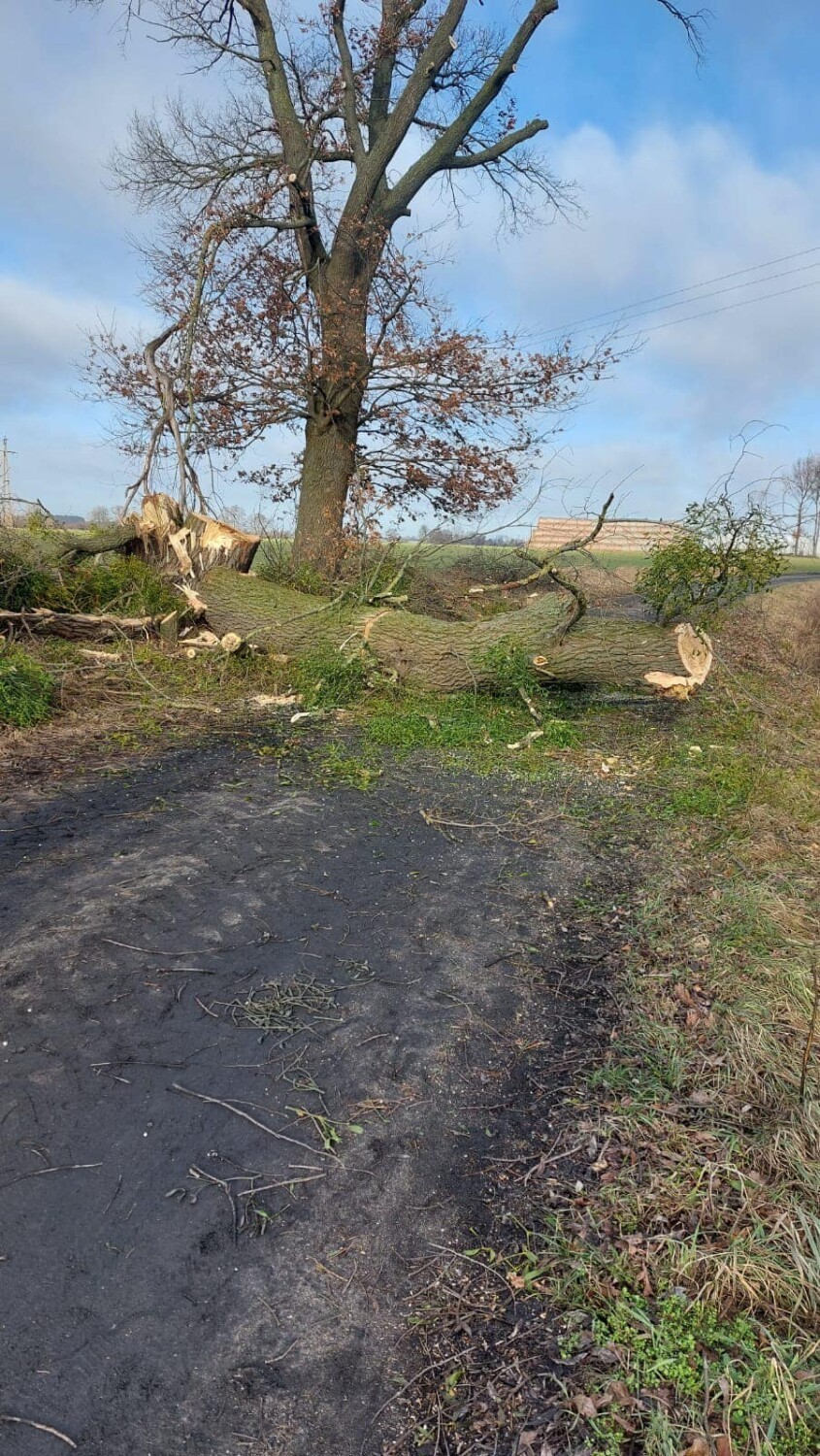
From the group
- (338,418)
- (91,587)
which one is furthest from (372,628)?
(338,418)

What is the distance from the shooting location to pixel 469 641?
7402 mm

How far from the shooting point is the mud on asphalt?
5.59 ft

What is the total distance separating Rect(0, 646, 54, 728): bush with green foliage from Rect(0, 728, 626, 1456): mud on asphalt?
1.54 meters

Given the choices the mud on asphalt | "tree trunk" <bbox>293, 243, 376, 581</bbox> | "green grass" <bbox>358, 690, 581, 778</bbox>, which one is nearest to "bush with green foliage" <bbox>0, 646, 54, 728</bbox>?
the mud on asphalt

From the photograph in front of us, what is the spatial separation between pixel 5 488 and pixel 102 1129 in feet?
34.4

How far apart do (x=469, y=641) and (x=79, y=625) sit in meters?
3.88

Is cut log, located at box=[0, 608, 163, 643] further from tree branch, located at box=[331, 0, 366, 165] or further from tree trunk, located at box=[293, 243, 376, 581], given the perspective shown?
tree branch, located at box=[331, 0, 366, 165]

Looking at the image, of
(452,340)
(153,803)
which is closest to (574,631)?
(153,803)

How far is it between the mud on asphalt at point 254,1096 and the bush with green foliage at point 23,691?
154 cm

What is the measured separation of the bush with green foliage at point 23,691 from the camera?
5879 mm

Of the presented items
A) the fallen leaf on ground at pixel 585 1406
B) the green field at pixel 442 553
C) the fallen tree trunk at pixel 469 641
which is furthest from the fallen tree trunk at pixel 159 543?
the fallen leaf on ground at pixel 585 1406

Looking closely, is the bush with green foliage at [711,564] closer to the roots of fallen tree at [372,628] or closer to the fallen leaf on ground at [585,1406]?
the roots of fallen tree at [372,628]

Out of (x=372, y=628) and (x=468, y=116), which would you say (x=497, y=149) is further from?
(x=372, y=628)

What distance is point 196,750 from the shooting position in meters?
5.87
